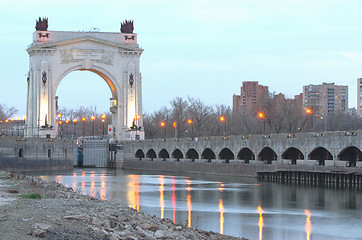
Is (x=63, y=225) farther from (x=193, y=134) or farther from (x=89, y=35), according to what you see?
(x=193, y=134)

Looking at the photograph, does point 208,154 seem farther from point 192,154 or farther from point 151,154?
point 151,154

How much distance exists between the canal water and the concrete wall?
22.3m

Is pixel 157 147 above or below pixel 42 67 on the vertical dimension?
below

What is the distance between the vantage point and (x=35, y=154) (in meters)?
72.4

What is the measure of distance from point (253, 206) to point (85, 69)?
5564 centimetres

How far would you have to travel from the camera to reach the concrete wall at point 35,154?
69.6 m

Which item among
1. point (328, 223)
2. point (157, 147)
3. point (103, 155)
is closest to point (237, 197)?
point (328, 223)

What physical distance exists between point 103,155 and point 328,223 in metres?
60.7

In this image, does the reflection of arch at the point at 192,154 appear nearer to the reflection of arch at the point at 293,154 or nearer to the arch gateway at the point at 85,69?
the arch gateway at the point at 85,69

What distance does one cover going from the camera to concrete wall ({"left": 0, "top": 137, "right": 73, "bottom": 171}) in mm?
69625

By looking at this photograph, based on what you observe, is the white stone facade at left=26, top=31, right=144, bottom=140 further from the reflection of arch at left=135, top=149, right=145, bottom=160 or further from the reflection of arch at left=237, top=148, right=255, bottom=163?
the reflection of arch at left=237, top=148, right=255, bottom=163

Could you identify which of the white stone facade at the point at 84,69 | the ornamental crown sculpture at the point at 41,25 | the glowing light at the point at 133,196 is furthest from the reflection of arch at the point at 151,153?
the glowing light at the point at 133,196

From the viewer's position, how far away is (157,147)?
7712 centimetres

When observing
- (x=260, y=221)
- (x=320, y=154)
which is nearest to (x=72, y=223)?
(x=260, y=221)
